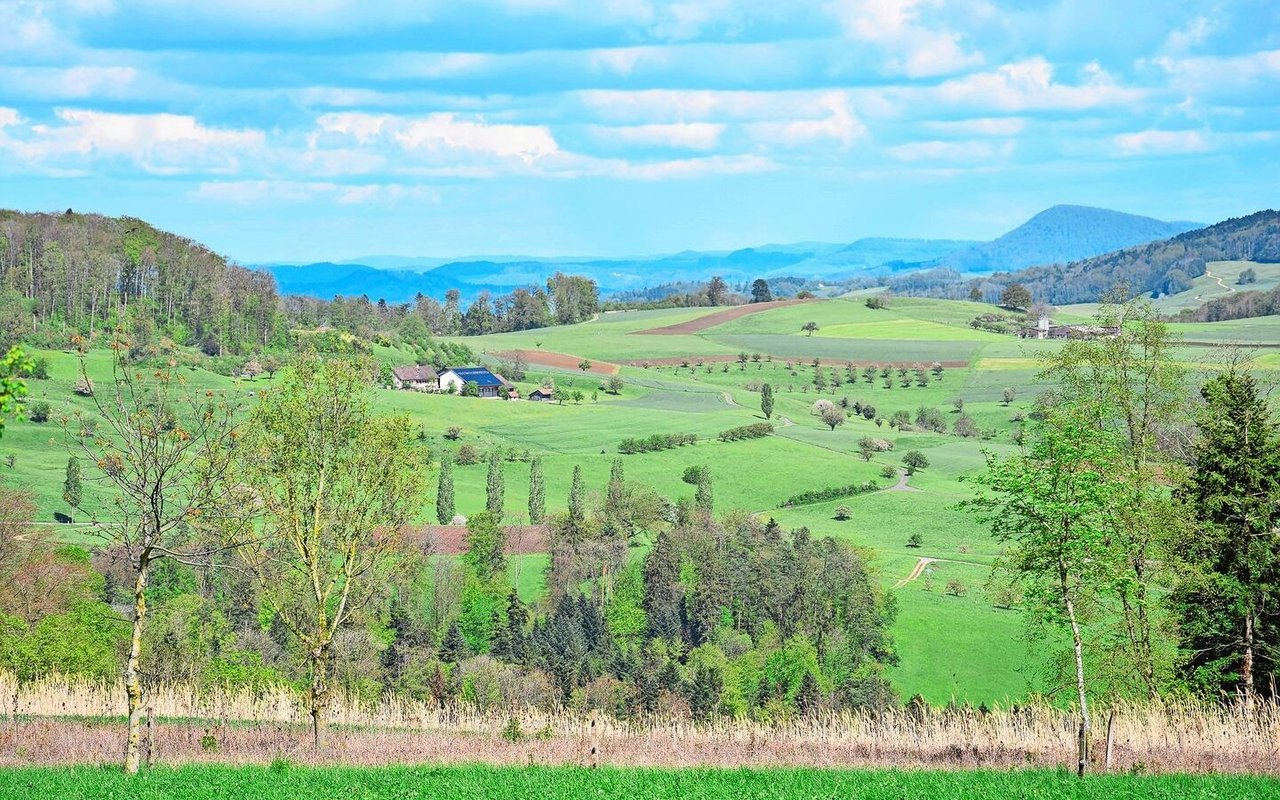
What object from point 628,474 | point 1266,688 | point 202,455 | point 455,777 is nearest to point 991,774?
point 455,777

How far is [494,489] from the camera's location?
85312 mm

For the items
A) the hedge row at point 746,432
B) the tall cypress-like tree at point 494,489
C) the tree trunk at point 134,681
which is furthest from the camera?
the hedge row at point 746,432

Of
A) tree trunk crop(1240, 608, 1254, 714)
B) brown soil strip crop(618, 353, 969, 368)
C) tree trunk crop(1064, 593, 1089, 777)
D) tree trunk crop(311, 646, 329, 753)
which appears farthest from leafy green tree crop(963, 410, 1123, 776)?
brown soil strip crop(618, 353, 969, 368)

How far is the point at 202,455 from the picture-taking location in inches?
861

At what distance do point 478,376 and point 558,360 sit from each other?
24573mm

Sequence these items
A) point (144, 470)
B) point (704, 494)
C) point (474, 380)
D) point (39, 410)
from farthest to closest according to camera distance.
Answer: point (474, 380)
point (39, 410)
point (704, 494)
point (144, 470)

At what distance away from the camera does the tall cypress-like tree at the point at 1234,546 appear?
28703 millimetres

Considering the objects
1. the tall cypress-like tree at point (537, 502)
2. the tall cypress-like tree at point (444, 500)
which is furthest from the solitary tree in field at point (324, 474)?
the tall cypress-like tree at point (537, 502)

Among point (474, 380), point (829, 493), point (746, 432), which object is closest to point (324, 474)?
point (829, 493)

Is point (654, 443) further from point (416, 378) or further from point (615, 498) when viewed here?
point (416, 378)

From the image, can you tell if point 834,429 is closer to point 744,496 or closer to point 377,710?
point 744,496

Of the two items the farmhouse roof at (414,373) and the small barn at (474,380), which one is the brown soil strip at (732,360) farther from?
the farmhouse roof at (414,373)

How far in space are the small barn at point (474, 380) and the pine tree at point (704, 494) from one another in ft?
170

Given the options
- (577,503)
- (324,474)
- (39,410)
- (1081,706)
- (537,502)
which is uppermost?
(324,474)
